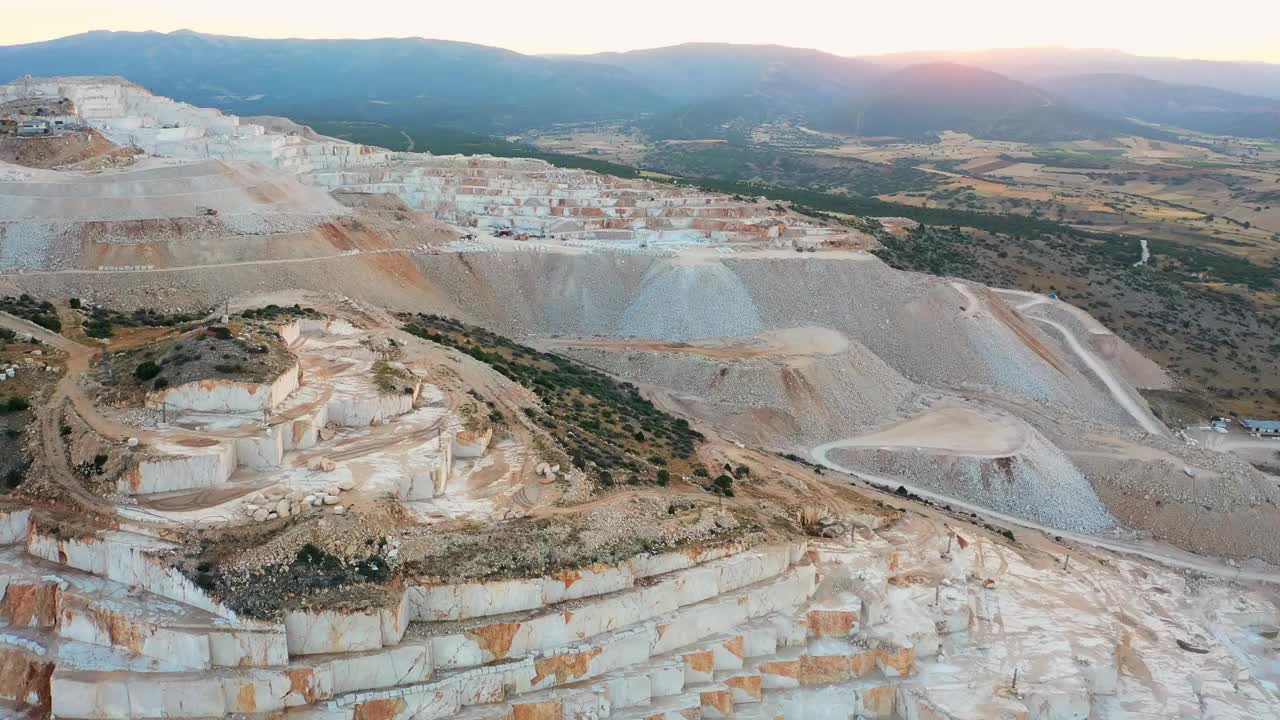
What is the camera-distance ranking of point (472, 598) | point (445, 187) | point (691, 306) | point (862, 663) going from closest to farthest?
point (472, 598), point (862, 663), point (691, 306), point (445, 187)

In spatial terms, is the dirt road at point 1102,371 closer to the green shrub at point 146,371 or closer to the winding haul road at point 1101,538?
the winding haul road at point 1101,538

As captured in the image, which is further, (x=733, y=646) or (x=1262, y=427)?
(x=1262, y=427)

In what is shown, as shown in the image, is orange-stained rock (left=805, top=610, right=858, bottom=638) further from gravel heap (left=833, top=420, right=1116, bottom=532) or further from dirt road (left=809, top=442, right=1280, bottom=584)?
gravel heap (left=833, top=420, right=1116, bottom=532)

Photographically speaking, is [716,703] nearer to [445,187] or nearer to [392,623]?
[392,623]

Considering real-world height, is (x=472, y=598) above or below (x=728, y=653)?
above

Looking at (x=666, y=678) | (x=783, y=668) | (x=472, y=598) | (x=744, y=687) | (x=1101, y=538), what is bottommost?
(x=1101, y=538)

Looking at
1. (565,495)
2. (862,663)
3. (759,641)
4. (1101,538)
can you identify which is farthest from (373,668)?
(1101,538)

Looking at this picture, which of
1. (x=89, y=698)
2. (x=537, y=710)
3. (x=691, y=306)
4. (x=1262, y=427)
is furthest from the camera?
(x=691, y=306)
